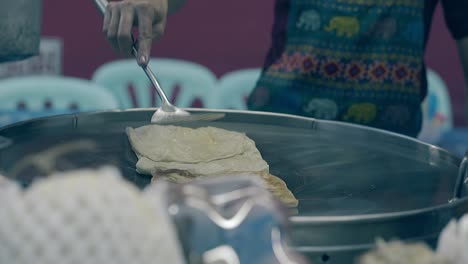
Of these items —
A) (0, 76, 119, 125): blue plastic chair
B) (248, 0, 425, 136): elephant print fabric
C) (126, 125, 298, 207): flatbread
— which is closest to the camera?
(126, 125, 298, 207): flatbread

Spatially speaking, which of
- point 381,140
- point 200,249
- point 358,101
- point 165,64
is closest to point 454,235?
point 200,249

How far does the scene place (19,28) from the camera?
797 millimetres

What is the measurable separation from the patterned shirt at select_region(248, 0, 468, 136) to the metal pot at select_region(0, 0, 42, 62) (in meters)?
1.02

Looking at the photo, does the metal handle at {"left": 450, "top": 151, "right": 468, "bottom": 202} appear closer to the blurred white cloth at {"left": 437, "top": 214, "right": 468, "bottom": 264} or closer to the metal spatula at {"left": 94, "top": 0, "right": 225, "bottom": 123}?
the blurred white cloth at {"left": 437, "top": 214, "right": 468, "bottom": 264}

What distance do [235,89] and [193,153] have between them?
1647 mm

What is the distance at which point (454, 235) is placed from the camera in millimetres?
406

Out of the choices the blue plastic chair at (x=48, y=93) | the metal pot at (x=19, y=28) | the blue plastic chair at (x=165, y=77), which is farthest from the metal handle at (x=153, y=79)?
the blue plastic chair at (x=165, y=77)

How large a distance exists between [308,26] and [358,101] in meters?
0.25

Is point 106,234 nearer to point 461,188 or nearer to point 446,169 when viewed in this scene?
point 461,188

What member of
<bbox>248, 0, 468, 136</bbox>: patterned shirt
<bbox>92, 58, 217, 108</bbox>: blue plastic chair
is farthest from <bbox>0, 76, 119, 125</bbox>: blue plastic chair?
<bbox>248, 0, 468, 136</bbox>: patterned shirt

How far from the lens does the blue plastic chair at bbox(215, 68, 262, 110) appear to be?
285 centimetres

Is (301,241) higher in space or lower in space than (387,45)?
lower

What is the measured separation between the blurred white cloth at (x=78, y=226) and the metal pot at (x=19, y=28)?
0.47 meters

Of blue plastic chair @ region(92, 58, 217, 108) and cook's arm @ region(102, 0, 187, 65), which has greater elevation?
cook's arm @ region(102, 0, 187, 65)
